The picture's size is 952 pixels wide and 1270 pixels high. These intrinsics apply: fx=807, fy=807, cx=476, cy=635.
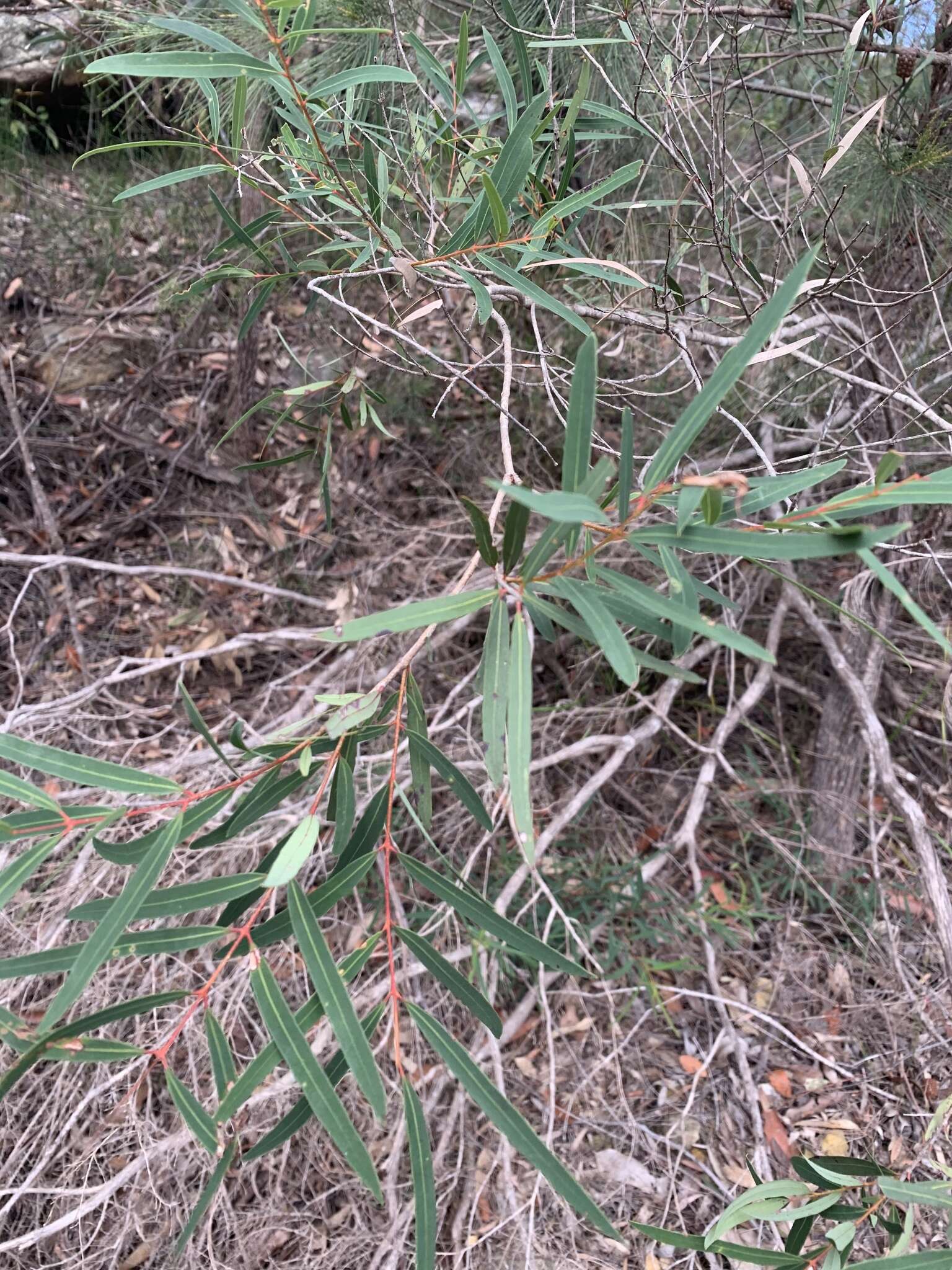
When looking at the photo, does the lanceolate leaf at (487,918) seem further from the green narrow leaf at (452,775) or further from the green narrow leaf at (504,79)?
the green narrow leaf at (504,79)

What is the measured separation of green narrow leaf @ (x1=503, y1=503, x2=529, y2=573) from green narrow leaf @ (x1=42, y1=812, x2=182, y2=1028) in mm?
306

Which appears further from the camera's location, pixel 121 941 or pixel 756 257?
pixel 756 257

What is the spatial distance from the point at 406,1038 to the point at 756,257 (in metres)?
1.65

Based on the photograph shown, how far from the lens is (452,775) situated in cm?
75

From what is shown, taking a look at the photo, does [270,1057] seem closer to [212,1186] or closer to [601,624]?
[212,1186]

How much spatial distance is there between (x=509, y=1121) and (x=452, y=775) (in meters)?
0.28

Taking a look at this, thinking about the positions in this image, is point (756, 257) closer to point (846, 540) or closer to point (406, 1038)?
point (846, 540)

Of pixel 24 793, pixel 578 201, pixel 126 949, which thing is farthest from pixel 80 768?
pixel 578 201

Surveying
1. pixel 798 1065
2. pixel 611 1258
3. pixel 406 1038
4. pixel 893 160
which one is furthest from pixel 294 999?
pixel 893 160

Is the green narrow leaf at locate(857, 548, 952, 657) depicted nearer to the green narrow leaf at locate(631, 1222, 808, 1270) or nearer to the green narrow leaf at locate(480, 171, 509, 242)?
the green narrow leaf at locate(480, 171, 509, 242)

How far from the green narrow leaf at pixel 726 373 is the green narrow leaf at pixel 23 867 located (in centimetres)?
51

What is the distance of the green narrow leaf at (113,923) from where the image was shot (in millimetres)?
514

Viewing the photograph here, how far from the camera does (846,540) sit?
1.45ft

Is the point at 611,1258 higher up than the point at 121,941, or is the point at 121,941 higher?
the point at 121,941
